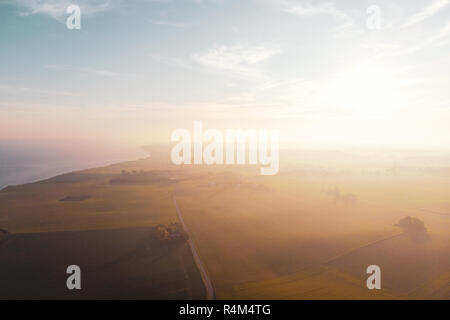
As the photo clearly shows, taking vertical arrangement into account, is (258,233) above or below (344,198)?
below

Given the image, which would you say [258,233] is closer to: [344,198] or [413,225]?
[413,225]

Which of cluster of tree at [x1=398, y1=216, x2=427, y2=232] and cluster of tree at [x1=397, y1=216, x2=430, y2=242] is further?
cluster of tree at [x1=398, y1=216, x2=427, y2=232]

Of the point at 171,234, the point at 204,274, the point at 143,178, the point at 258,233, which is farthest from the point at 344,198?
the point at 143,178

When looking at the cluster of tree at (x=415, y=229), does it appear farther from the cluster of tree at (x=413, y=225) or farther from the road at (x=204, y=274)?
the road at (x=204, y=274)

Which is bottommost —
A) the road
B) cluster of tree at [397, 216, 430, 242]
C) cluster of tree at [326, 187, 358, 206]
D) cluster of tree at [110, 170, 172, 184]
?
the road

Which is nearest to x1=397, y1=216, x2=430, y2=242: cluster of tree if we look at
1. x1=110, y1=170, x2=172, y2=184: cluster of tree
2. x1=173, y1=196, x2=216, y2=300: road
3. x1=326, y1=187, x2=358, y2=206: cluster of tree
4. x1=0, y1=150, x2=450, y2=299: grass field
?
x1=0, y1=150, x2=450, y2=299: grass field

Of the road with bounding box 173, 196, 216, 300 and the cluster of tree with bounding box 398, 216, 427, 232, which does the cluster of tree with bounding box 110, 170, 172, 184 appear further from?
the cluster of tree with bounding box 398, 216, 427, 232

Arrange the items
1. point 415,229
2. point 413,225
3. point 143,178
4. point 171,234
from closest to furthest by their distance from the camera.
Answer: point 171,234 < point 415,229 < point 413,225 < point 143,178
